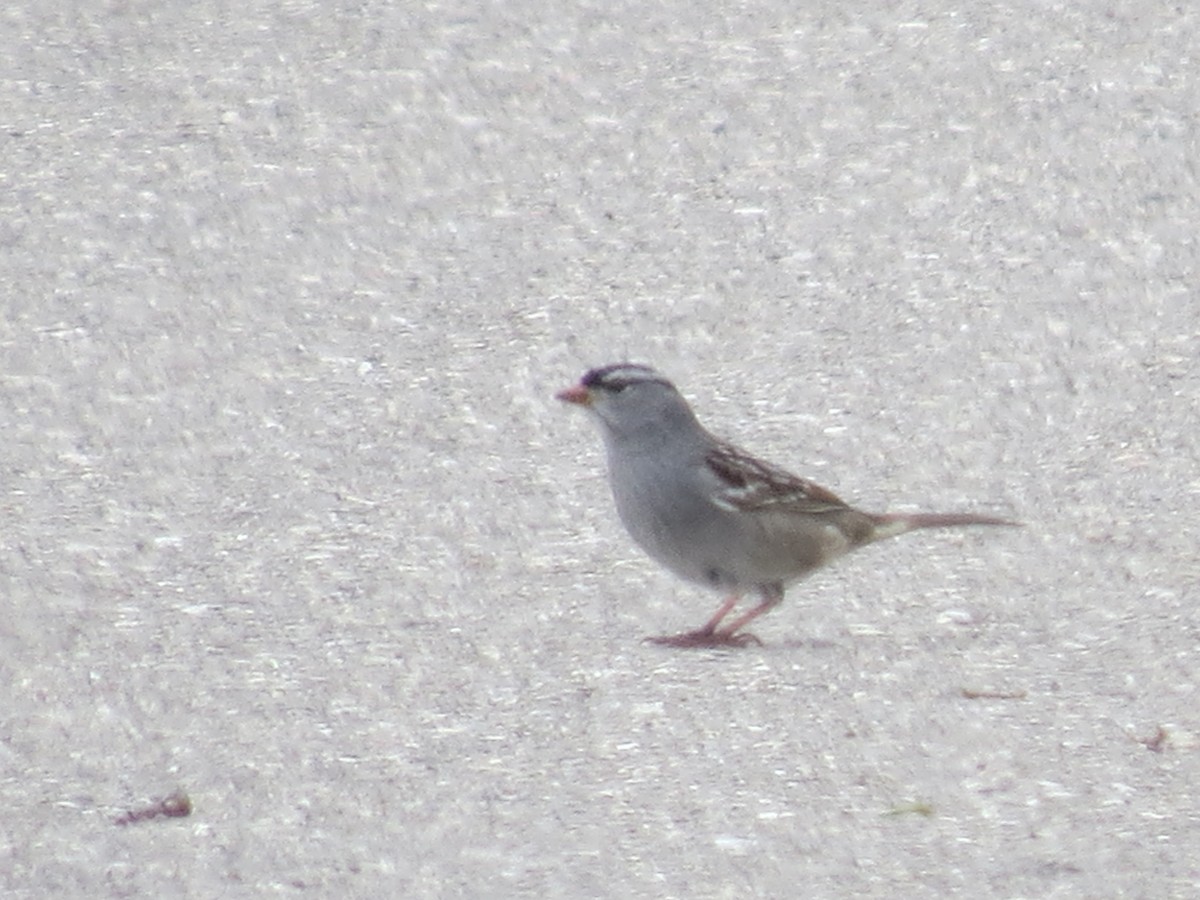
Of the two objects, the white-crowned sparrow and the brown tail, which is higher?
the white-crowned sparrow

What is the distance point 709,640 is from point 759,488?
473 mm

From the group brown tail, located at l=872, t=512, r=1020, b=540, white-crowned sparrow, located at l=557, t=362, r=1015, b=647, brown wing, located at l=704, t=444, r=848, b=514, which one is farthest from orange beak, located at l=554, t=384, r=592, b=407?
brown tail, located at l=872, t=512, r=1020, b=540

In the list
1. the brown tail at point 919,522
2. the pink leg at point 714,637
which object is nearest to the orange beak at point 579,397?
the pink leg at point 714,637

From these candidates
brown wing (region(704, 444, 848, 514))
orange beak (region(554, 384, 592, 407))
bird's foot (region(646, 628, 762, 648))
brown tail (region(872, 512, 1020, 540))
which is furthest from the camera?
brown tail (region(872, 512, 1020, 540))

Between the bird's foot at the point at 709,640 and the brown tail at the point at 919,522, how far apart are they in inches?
26.6

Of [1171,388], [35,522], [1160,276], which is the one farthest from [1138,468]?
→ [35,522]

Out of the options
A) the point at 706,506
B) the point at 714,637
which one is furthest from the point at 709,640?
the point at 706,506

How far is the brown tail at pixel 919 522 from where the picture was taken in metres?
7.71

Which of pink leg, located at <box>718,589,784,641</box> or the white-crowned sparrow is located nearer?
the white-crowned sparrow

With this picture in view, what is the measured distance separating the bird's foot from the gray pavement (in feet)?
0.38

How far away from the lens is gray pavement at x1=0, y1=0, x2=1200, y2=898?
596 cm

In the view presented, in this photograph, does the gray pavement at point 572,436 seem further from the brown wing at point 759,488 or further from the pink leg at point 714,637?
the brown wing at point 759,488

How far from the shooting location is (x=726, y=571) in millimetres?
7215

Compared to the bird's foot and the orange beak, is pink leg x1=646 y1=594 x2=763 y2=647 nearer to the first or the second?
the bird's foot
